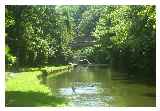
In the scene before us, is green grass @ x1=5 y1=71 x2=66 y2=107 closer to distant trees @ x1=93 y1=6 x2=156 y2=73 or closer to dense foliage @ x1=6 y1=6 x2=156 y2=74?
dense foliage @ x1=6 y1=6 x2=156 y2=74

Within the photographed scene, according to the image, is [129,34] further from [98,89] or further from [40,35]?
[40,35]

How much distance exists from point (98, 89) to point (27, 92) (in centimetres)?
93

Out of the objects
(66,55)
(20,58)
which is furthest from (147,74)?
(20,58)

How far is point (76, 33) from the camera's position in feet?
23.2

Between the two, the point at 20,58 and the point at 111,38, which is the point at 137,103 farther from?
the point at 20,58

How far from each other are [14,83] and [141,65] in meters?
1.72

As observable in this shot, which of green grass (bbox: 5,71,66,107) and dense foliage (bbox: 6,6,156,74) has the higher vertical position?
dense foliage (bbox: 6,6,156,74)

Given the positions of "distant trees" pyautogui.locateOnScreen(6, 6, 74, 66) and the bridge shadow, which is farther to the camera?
"distant trees" pyautogui.locateOnScreen(6, 6, 74, 66)

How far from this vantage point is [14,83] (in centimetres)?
686

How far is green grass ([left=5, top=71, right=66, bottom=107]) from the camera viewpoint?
22.1 feet

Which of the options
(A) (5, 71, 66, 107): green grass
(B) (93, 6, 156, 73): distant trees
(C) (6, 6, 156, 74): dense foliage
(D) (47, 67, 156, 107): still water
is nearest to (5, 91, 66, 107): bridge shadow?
(A) (5, 71, 66, 107): green grass

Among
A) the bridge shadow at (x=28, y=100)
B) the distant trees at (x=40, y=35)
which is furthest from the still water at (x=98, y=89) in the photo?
Answer: the distant trees at (x=40, y=35)

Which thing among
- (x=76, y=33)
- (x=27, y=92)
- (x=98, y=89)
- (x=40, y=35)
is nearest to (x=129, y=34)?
(x=76, y=33)

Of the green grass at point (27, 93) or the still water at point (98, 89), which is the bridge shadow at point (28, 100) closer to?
the green grass at point (27, 93)
